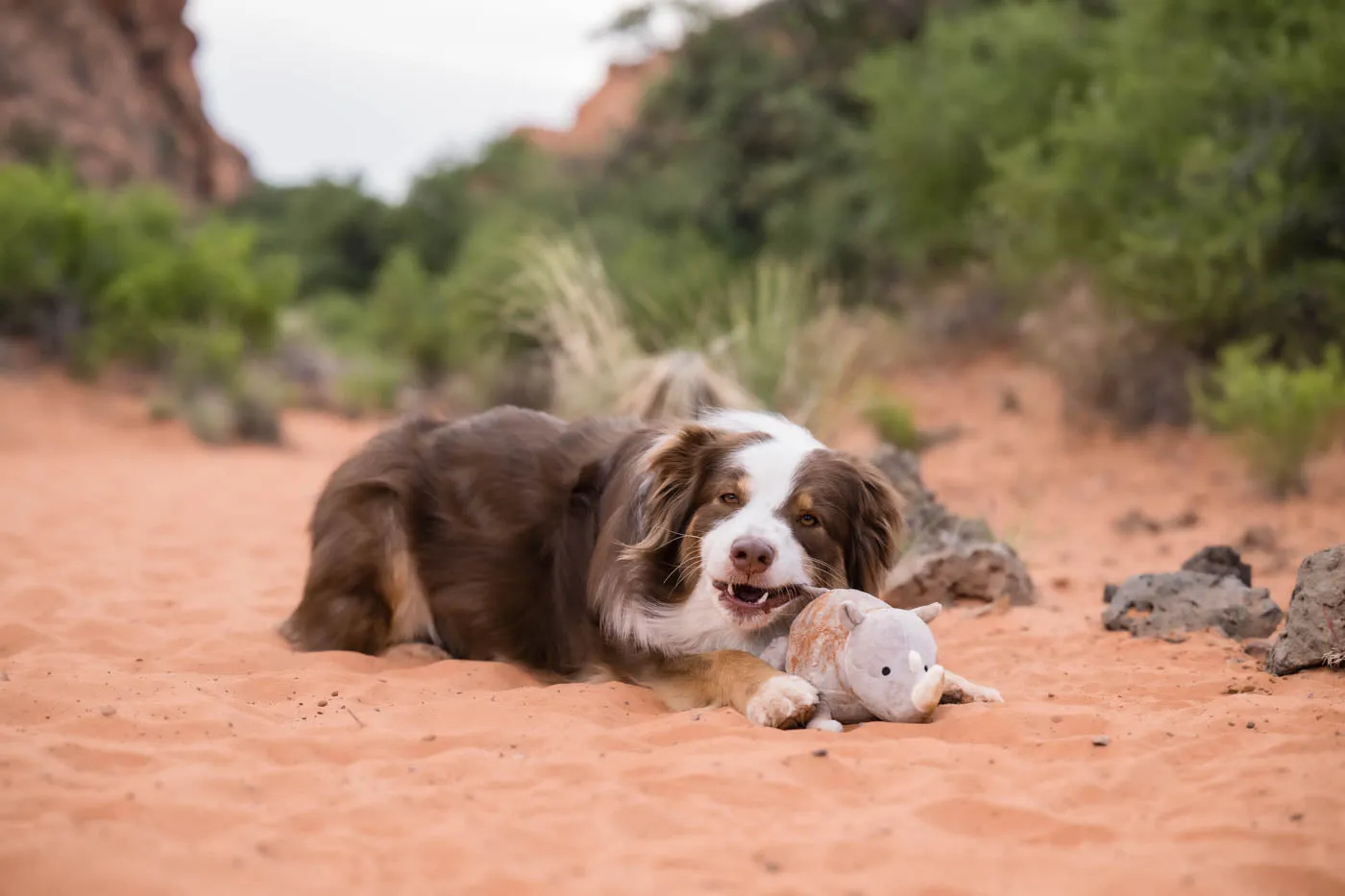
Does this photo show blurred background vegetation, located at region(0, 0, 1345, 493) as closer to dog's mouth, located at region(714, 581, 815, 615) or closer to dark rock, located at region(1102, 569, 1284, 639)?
dark rock, located at region(1102, 569, 1284, 639)

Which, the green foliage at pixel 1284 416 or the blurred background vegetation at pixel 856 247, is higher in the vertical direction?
the blurred background vegetation at pixel 856 247

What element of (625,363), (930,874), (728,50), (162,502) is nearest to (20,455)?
(162,502)

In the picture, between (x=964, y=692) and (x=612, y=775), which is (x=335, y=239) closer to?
(x=964, y=692)

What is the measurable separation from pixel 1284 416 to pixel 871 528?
21.6ft

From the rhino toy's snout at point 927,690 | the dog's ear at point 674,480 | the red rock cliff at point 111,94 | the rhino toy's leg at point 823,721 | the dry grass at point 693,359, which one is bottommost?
the rhino toy's leg at point 823,721

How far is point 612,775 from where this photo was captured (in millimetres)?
3564

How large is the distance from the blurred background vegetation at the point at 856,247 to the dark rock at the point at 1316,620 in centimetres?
540

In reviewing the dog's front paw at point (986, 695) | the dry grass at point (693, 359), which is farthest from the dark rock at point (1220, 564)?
the dry grass at point (693, 359)

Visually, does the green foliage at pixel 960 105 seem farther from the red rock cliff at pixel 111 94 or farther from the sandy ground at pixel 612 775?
the red rock cliff at pixel 111 94

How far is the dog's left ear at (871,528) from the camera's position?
458cm

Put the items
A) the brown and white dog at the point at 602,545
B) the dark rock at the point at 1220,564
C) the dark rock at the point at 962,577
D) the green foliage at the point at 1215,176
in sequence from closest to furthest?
the brown and white dog at the point at 602,545 → the dark rock at the point at 1220,564 → the dark rock at the point at 962,577 → the green foliage at the point at 1215,176

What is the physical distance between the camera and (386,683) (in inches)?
187

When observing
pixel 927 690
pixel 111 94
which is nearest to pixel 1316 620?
pixel 927 690

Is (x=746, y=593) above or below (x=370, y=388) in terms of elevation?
below
